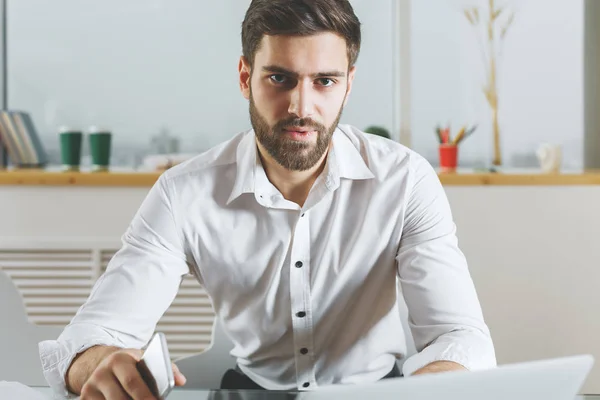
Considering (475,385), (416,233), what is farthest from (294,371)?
(475,385)

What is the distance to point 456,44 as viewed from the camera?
2.90 m

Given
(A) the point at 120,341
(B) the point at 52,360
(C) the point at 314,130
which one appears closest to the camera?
(B) the point at 52,360

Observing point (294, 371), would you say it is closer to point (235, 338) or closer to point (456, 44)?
point (235, 338)

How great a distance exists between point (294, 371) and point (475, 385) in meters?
0.97

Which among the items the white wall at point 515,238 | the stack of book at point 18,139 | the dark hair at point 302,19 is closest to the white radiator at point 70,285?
the white wall at point 515,238

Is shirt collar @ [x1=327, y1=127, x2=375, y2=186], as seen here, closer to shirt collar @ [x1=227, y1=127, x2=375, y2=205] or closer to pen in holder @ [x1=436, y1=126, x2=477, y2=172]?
shirt collar @ [x1=227, y1=127, x2=375, y2=205]

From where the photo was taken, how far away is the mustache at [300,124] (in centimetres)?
148

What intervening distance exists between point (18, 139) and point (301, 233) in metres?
1.75

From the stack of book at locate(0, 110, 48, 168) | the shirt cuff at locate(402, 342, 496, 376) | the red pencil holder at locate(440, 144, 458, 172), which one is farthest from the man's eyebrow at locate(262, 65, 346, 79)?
the stack of book at locate(0, 110, 48, 168)

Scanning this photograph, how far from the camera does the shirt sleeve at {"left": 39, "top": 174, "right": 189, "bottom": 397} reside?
4.11 feet

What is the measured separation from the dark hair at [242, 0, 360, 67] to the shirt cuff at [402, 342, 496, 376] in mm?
661

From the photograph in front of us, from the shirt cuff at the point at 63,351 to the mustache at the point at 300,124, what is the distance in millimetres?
550

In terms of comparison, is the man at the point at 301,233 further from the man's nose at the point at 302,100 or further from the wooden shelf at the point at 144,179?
the wooden shelf at the point at 144,179

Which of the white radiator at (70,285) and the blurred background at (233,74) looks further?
the blurred background at (233,74)
